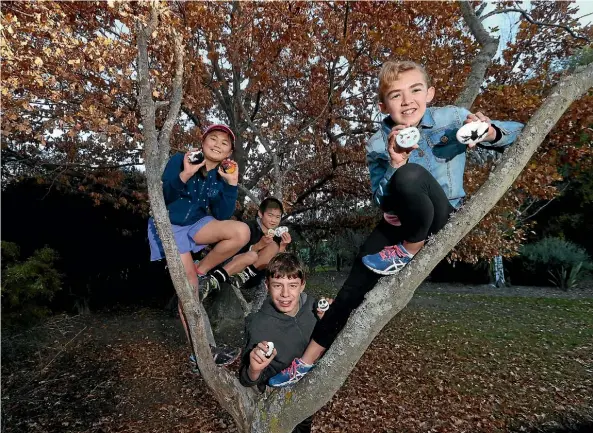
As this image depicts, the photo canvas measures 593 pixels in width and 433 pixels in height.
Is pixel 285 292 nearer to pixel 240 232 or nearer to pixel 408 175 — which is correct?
pixel 240 232

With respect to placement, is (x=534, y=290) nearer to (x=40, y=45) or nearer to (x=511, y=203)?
(x=511, y=203)

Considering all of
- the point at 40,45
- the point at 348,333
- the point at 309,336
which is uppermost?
the point at 40,45

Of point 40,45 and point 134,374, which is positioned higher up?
point 40,45

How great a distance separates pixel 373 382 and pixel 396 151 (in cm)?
567

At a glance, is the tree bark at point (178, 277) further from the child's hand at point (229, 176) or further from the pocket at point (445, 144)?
the pocket at point (445, 144)

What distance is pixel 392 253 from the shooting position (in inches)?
74.7

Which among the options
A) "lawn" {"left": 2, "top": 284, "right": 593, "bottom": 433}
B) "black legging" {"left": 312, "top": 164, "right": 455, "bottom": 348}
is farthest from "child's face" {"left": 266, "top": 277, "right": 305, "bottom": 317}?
"lawn" {"left": 2, "top": 284, "right": 593, "bottom": 433}

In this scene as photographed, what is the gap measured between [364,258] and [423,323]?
346 inches

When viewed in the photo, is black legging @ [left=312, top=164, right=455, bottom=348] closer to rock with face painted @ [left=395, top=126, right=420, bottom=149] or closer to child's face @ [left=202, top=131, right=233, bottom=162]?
rock with face painted @ [left=395, top=126, right=420, bottom=149]

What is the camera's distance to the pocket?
1.91 metres

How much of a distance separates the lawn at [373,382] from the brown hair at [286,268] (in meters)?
3.76

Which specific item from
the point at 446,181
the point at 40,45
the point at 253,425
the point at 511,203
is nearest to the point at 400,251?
the point at 446,181

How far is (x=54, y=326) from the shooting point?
6.61 metres

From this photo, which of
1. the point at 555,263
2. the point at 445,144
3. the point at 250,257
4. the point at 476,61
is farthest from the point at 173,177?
the point at 555,263
